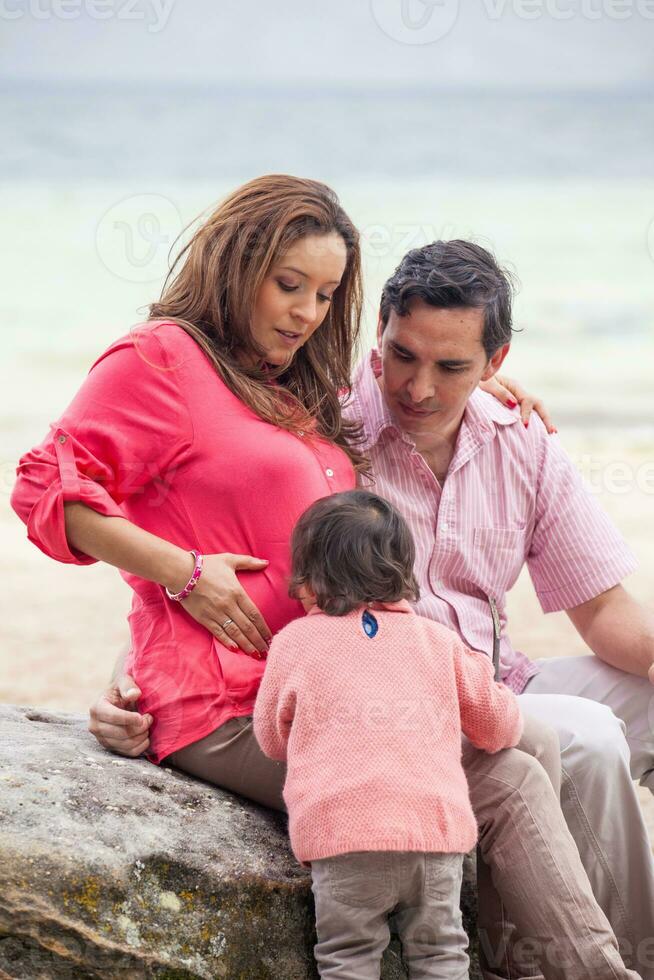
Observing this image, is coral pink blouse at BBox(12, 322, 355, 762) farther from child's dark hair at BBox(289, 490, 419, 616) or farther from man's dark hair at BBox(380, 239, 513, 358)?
man's dark hair at BBox(380, 239, 513, 358)

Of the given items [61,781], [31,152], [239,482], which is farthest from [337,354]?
[31,152]

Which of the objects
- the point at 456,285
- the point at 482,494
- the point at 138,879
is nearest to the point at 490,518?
the point at 482,494

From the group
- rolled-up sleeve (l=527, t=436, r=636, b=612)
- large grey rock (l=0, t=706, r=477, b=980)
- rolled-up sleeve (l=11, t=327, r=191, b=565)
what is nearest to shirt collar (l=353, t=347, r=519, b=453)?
rolled-up sleeve (l=527, t=436, r=636, b=612)

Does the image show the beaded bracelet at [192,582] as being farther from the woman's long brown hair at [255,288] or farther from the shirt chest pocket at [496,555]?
the shirt chest pocket at [496,555]

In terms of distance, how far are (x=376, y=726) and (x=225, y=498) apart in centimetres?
47

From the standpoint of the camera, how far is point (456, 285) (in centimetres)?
221

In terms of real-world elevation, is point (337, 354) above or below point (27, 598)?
above

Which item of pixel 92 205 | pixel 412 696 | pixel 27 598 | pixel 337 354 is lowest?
pixel 27 598

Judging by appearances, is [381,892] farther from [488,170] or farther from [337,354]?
[488,170]

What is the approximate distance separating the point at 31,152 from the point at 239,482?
9.43m

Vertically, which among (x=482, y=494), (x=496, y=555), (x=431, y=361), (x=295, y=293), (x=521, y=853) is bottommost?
(x=521, y=853)

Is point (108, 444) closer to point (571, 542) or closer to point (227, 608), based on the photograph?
point (227, 608)

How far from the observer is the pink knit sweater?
5.27 feet

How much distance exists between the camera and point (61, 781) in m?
1.76
